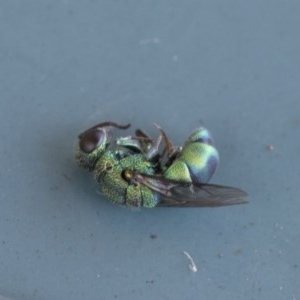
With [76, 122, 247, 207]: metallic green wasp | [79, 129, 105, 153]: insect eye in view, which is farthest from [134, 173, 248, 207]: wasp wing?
[79, 129, 105, 153]: insect eye

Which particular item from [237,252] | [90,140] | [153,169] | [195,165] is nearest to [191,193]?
[195,165]

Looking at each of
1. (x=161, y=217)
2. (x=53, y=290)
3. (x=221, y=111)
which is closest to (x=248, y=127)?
(x=221, y=111)

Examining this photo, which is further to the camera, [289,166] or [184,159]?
[289,166]

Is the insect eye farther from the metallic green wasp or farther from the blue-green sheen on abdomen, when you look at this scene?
the blue-green sheen on abdomen

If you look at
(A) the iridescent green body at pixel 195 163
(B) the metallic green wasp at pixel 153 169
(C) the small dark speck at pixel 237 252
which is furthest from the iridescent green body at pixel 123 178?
(C) the small dark speck at pixel 237 252

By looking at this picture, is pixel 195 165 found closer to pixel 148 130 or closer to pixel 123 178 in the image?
pixel 123 178

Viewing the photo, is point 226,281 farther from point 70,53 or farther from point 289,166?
point 70,53
